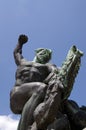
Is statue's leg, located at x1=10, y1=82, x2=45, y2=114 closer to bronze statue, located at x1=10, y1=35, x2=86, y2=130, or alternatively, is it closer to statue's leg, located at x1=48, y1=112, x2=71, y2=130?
bronze statue, located at x1=10, y1=35, x2=86, y2=130

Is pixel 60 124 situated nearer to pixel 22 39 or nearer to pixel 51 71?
pixel 51 71

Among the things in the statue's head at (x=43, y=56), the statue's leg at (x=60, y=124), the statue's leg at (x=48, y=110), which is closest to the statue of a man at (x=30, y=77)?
the statue's head at (x=43, y=56)

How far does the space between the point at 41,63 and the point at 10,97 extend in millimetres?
970

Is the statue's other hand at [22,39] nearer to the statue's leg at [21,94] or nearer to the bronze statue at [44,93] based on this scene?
the bronze statue at [44,93]

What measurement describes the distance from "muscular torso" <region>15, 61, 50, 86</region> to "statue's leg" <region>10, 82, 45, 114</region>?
25 centimetres

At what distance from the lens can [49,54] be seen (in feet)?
29.3

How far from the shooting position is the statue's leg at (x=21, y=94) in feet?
26.0

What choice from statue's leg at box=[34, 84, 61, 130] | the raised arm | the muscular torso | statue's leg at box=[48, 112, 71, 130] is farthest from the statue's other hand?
statue's leg at box=[34, 84, 61, 130]

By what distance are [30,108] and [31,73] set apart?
903 mm

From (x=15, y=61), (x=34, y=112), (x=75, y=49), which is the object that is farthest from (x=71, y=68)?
(x=15, y=61)

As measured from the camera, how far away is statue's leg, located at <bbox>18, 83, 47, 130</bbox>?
758 cm

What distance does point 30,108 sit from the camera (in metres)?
7.66

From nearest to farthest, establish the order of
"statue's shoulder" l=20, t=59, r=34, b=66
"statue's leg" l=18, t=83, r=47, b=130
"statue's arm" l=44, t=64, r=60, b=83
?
"statue's leg" l=18, t=83, r=47, b=130
"statue's arm" l=44, t=64, r=60, b=83
"statue's shoulder" l=20, t=59, r=34, b=66

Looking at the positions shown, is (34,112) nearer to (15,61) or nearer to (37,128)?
(37,128)
